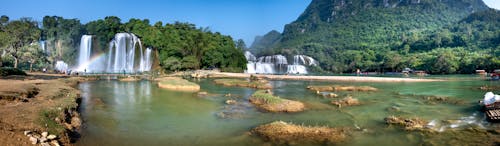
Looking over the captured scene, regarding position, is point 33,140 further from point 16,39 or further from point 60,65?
point 60,65

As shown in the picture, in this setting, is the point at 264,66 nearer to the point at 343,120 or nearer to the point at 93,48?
the point at 93,48

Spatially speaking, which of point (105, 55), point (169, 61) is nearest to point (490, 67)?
point (169, 61)

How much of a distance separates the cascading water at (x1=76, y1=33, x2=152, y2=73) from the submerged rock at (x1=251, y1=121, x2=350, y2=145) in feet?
253

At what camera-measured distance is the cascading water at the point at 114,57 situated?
83812 millimetres

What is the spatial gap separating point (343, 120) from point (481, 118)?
316 inches

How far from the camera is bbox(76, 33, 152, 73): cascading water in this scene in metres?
83.8

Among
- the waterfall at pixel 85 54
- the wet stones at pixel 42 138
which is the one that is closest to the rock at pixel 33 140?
the wet stones at pixel 42 138

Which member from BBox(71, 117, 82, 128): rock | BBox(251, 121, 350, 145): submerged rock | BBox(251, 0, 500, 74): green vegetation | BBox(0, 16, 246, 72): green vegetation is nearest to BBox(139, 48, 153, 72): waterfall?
BBox(0, 16, 246, 72): green vegetation

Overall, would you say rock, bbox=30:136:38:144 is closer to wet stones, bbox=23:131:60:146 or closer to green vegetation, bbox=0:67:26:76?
wet stones, bbox=23:131:60:146

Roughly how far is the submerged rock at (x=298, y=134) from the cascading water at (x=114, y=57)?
77.2 m

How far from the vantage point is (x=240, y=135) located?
1384 centimetres

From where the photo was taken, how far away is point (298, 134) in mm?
13570

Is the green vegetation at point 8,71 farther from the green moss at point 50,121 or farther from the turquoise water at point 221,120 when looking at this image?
the green moss at point 50,121

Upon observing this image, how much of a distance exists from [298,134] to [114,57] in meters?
80.5
